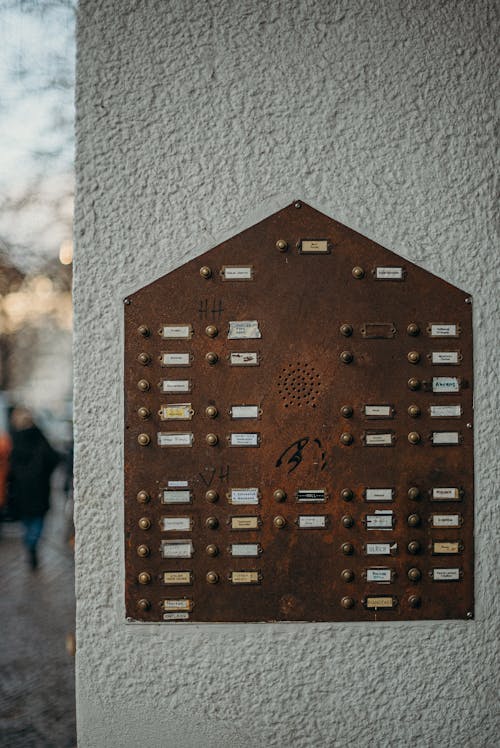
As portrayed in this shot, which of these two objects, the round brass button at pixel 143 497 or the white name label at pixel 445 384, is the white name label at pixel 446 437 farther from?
the round brass button at pixel 143 497

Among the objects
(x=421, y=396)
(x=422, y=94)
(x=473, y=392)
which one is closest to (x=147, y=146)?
(x=422, y=94)

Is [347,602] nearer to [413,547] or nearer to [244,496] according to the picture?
[413,547]

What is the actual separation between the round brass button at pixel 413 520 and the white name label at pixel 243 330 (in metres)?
0.80

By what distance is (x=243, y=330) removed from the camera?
2.09 m

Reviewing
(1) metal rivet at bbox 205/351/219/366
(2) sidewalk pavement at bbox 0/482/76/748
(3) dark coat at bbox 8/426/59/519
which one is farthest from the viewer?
(3) dark coat at bbox 8/426/59/519

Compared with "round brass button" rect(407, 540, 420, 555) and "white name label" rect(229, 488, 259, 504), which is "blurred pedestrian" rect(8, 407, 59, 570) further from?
"round brass button" rect(407, 540, 420, 555)

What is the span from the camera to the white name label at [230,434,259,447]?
6.84 ft

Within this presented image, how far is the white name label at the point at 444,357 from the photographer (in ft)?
6.91

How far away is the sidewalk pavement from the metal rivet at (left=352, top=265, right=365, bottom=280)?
268 centimetres

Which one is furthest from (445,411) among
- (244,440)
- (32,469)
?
(32,469)

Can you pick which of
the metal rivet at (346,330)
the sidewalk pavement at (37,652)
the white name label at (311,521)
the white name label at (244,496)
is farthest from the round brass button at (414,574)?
the sidewalk pavement at (37,652)

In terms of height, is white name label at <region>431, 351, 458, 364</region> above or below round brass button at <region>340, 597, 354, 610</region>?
above

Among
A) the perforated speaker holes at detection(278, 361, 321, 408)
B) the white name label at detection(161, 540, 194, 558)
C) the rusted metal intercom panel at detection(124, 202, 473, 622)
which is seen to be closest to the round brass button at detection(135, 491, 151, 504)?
the rusted metal intercom panel at detection(124, 202, 473, 622)

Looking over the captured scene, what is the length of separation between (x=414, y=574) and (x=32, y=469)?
3793mm
